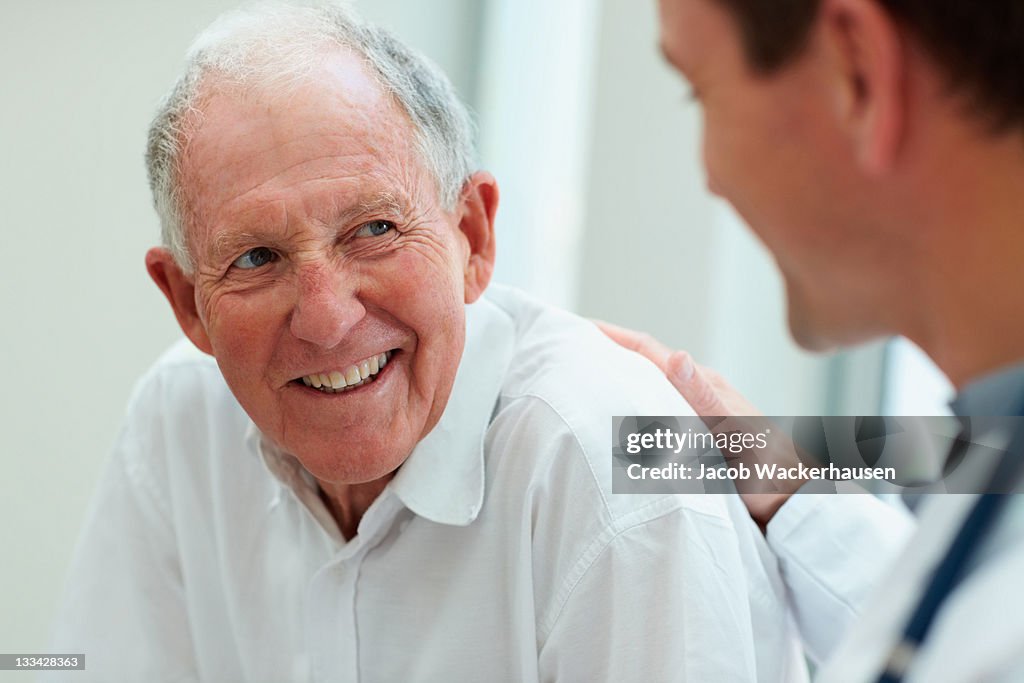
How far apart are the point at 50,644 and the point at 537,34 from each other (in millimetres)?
2246

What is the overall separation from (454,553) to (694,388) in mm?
371

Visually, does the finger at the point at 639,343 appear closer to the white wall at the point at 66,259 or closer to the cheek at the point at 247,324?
the cheek at the point at 247,324

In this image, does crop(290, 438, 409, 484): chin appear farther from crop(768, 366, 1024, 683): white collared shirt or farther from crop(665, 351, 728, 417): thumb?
crop(768, 366, 1024, 683): white collared shirt

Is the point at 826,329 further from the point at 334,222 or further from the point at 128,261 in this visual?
the point at 128,261

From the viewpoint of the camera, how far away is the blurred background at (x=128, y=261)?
85.4 inches

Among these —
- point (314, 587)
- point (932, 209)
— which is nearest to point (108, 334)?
→ point (314, 587)

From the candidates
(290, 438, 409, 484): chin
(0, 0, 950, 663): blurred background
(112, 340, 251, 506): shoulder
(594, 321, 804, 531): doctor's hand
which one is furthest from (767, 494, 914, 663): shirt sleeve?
(0, 0, 950, 663): blurred background

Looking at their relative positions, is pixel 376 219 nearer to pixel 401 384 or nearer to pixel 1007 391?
pixel 401 384

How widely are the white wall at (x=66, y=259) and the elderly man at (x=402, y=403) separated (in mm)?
873

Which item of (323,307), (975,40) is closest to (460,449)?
(323,307)

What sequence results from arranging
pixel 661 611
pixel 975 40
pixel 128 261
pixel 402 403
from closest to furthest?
pixel 975 40, pixel 661 611, pixel 402 403, pixel 128 261

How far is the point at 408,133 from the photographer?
128cm

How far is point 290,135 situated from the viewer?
1192 millimetres

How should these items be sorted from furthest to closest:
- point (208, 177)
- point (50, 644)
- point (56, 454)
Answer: point (56, 454), point (50, 644), point (208, 177)
